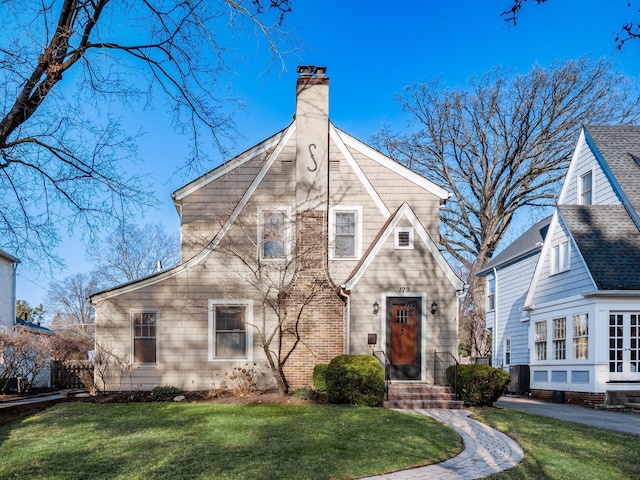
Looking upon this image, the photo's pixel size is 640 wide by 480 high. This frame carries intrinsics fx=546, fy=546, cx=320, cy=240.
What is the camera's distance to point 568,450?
26.5ft

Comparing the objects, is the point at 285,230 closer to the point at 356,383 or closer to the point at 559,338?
the point at 356,383

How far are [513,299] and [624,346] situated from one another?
8.33m

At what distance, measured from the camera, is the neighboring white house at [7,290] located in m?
21.3

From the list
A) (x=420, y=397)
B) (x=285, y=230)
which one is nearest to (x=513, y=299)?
(x=420, y=397)

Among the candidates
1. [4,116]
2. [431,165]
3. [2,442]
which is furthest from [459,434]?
[431,165]

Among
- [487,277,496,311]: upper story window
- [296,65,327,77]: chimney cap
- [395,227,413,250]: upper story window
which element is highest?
[296,65,327,77]: chimney cap

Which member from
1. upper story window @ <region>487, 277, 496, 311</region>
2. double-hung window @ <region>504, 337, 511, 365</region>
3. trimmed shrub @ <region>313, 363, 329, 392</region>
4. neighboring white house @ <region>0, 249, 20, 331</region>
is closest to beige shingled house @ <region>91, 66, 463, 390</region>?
trimmed shrub @ <region>313, 363, 329, 392</region>

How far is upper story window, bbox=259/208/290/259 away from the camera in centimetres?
1520

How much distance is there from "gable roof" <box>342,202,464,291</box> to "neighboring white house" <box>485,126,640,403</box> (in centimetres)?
370

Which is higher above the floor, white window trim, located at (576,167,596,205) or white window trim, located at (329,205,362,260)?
white window trim, located at (576,167,596,205)

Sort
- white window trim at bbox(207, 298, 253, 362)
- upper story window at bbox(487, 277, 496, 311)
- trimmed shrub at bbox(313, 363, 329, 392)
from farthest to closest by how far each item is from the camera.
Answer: upper story window at bbox(487, 277, 496, 311) → white window trim at bbox(207, 298, 253, 362) → trimmed shrub at bbox(313, 363, 329, 392)

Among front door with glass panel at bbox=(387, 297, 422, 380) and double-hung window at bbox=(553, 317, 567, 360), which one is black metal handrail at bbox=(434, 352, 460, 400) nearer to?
front door with glass panel at bbox=(387, 297, 422, 380)

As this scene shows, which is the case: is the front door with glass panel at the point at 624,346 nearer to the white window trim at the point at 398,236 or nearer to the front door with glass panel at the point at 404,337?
the front door with glass panel at the point at 404,337

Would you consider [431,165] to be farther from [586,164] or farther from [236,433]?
[236,433]
